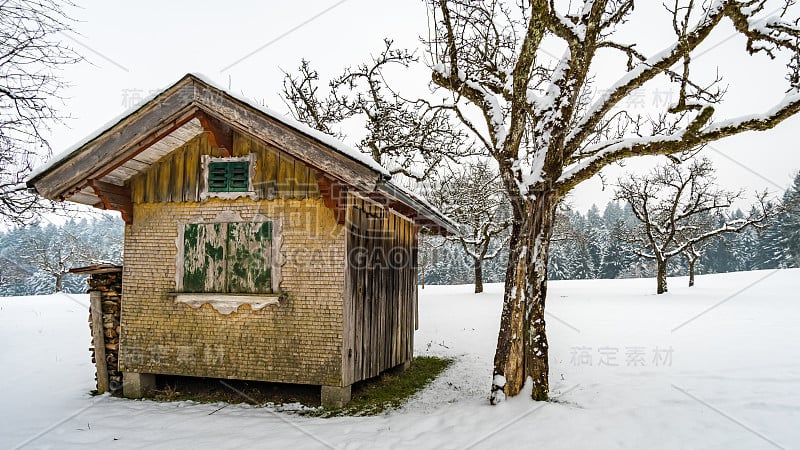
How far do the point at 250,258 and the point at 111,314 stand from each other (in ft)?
9.76

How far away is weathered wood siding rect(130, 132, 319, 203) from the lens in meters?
7.61

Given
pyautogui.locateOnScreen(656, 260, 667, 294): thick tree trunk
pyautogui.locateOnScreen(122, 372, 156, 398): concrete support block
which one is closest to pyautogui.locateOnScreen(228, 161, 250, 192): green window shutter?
pyautogui.locateOnScreen(122, 372, 156, 398): concrete support block

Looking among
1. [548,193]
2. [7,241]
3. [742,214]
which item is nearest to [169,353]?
[548,193]

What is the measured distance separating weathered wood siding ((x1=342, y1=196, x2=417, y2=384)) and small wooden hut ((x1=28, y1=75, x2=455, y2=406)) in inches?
1.9

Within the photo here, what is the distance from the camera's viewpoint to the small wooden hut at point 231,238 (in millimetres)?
7070

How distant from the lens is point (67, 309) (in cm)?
2039

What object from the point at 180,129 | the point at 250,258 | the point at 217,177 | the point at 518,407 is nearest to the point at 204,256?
the point at 250,258

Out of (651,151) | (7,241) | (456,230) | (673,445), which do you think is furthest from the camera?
(7,241)

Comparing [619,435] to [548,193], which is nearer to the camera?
[619,435]

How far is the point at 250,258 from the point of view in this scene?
771cm

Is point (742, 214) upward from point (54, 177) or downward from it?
upward

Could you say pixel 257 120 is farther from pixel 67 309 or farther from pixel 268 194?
pixel 67 309

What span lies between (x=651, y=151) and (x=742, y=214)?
96672 mm

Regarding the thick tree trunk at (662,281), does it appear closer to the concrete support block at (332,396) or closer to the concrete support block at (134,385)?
the concrete support block at (332,396)
